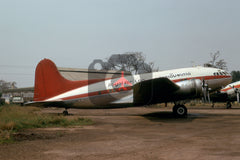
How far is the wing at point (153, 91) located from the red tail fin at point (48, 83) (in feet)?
12.5

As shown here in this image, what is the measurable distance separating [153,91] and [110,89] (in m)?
3.10

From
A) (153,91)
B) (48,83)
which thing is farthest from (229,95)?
(48,83)

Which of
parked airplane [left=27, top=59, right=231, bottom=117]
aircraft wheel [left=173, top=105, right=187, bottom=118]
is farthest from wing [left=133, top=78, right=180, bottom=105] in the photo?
aircraft wheel [left=173, top=105, right=187, bottom=118]

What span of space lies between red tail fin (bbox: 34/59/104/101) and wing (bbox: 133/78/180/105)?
150 inches

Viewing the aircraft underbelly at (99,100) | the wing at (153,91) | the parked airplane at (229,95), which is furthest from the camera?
the parked airplane at (229,95)

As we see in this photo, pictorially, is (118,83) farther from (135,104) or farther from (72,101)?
(72,101)

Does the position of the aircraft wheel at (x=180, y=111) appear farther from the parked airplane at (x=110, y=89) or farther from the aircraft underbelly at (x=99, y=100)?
the aircraft underbelly at (x=99, y=100)

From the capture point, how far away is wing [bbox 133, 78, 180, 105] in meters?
12.7

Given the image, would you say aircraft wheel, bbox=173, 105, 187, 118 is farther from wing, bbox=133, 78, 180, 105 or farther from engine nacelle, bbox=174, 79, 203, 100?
engine nacelle, bbox=174, 79, 203, 100

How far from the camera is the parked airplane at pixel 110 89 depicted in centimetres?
1461

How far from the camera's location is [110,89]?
15148 mm

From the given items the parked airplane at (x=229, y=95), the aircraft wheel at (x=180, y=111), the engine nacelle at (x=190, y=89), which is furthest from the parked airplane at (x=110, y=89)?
the parked airplane at (x=229, y=95)

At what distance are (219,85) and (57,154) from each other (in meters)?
13.4

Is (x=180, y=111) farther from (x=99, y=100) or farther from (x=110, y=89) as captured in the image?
(x=99, y=100)
